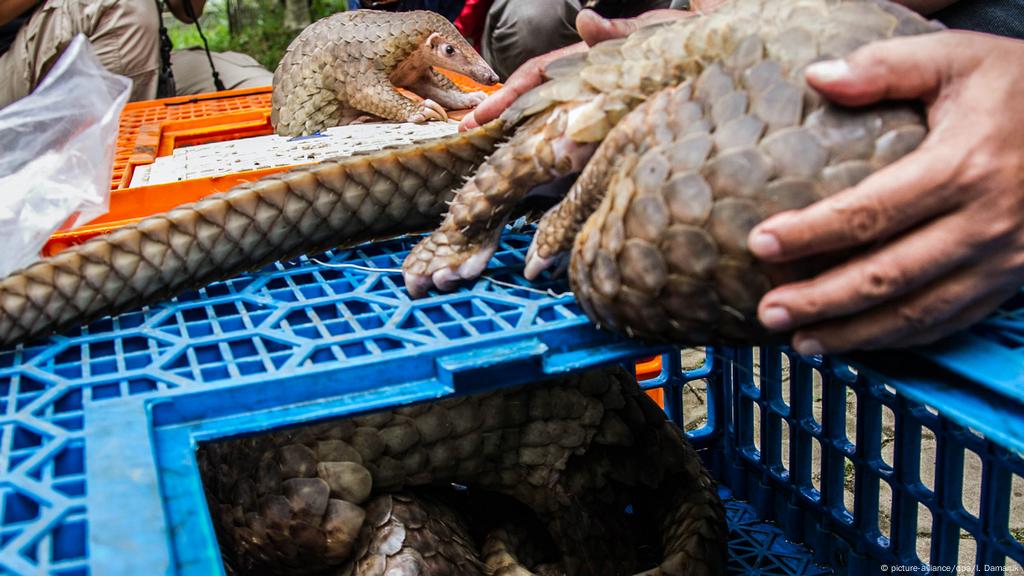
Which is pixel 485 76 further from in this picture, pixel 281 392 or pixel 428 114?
pixel 281 392

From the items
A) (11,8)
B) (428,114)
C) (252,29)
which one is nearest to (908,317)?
(428,114)

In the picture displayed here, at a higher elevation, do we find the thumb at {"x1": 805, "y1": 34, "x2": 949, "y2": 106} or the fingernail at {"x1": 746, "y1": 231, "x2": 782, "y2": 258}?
the thumb at {"x1": 805, "y1": 34, "x2": 949, "y2": 106}

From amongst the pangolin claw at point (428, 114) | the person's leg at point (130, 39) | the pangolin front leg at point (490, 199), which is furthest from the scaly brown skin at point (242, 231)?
the person's leg at point (130, 39)

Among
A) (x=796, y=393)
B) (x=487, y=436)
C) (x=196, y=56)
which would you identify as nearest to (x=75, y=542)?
(x=487, y=436)

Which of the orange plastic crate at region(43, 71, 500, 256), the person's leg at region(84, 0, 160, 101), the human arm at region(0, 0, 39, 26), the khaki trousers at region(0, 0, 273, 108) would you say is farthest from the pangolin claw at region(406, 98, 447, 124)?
the person's leg at region(84, 0, 160, 101)

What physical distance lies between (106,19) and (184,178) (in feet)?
9.41

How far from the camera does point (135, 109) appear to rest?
3.41 metres

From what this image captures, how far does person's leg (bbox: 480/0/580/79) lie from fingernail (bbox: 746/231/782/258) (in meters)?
3.05

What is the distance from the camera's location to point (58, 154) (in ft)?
7.04

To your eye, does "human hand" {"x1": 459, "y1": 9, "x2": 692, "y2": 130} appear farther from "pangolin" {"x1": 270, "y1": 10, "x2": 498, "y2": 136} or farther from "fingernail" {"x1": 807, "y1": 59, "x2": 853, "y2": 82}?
"pangolin" {"x1": 270, "y1": 10, "x2": 498, "y2": 136}

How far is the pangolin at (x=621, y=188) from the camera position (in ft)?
3.47

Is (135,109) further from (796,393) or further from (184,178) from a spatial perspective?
(796,393)

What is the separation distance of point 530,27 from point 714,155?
299 cm

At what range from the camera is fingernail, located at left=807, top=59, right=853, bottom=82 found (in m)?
1.02
